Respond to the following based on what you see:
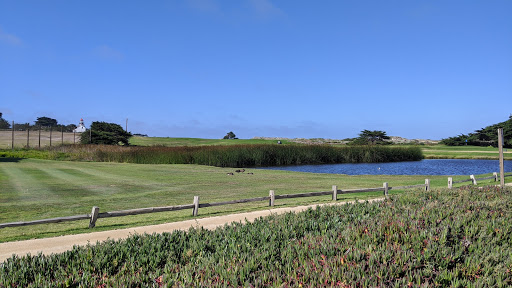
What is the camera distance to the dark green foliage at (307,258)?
3789 millimetres

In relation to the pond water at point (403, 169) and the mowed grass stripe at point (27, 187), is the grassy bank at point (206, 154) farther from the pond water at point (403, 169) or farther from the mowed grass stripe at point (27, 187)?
the mowed grass stripe at point (27, 187)

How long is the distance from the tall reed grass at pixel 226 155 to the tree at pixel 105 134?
16.9 meters

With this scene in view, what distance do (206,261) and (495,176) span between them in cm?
2356

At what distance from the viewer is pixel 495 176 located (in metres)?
22.2

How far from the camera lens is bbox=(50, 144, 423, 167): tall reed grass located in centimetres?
3875

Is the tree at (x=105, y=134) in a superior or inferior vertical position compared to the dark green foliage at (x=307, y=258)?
superior

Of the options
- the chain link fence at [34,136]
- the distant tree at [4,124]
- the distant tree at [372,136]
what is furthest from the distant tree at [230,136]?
the distant tree at [4,124]

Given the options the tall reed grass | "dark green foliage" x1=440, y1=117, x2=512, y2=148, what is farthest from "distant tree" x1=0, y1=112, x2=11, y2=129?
"dark green foliage" x1=440, y1=117, x2=512, y2=148

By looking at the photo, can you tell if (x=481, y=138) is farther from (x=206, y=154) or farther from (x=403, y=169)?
(x=206, y=154)

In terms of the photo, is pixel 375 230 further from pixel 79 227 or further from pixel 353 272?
pixel 79 227

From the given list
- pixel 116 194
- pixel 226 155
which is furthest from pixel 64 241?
pixel 226 155

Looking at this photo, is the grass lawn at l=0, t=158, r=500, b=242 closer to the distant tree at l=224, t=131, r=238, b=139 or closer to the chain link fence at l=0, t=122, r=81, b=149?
the chain link fence at l=0, t=122, r=81, b=149

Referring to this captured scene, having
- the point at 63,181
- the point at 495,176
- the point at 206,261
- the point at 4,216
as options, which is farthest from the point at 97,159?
the point at 206,261

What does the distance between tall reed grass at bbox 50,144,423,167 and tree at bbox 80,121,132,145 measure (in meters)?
16.9
